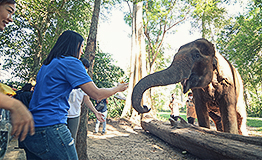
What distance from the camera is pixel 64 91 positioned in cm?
141

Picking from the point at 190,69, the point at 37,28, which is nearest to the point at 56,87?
the point at 190,69

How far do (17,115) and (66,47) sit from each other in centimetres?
79

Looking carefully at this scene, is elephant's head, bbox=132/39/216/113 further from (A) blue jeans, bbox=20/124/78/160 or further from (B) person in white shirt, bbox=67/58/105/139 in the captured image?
(A) blue jeans, bbox=20/124/78/160

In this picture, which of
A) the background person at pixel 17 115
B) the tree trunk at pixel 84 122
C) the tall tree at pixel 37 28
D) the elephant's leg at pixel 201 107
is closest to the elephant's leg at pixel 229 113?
the elephant's leg at pixel 201 107

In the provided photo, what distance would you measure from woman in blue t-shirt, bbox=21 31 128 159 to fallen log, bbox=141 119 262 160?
2548 millimetres

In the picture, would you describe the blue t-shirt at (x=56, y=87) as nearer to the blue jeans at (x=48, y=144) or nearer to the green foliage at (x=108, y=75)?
the blue jeans at (x=48, y=144)

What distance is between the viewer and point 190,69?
3596 millimetres

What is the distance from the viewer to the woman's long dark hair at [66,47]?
60.5 inches

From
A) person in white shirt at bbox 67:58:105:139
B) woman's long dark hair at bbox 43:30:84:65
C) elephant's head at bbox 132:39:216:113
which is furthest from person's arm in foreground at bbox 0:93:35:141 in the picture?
elephant's head at bbox 132:39:216:113

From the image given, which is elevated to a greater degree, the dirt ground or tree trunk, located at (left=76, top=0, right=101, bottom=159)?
tree trunk, located at (left=76, top=0, right=101, bottom=159)

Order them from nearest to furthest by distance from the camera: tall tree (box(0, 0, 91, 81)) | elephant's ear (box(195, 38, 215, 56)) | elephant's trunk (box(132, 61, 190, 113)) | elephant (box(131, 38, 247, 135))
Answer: elephant's trunk (box(132, 61, 190, 113)), elephant (box(131, 38, 247, 135)), elephant's ear (box(195, 38, 215, 56)), tall tree (box(0, 0, 91, 81))

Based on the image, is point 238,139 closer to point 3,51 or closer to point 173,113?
point 173,113

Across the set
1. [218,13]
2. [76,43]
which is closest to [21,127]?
[76,43]

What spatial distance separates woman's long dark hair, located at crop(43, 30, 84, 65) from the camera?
60.5 inches
